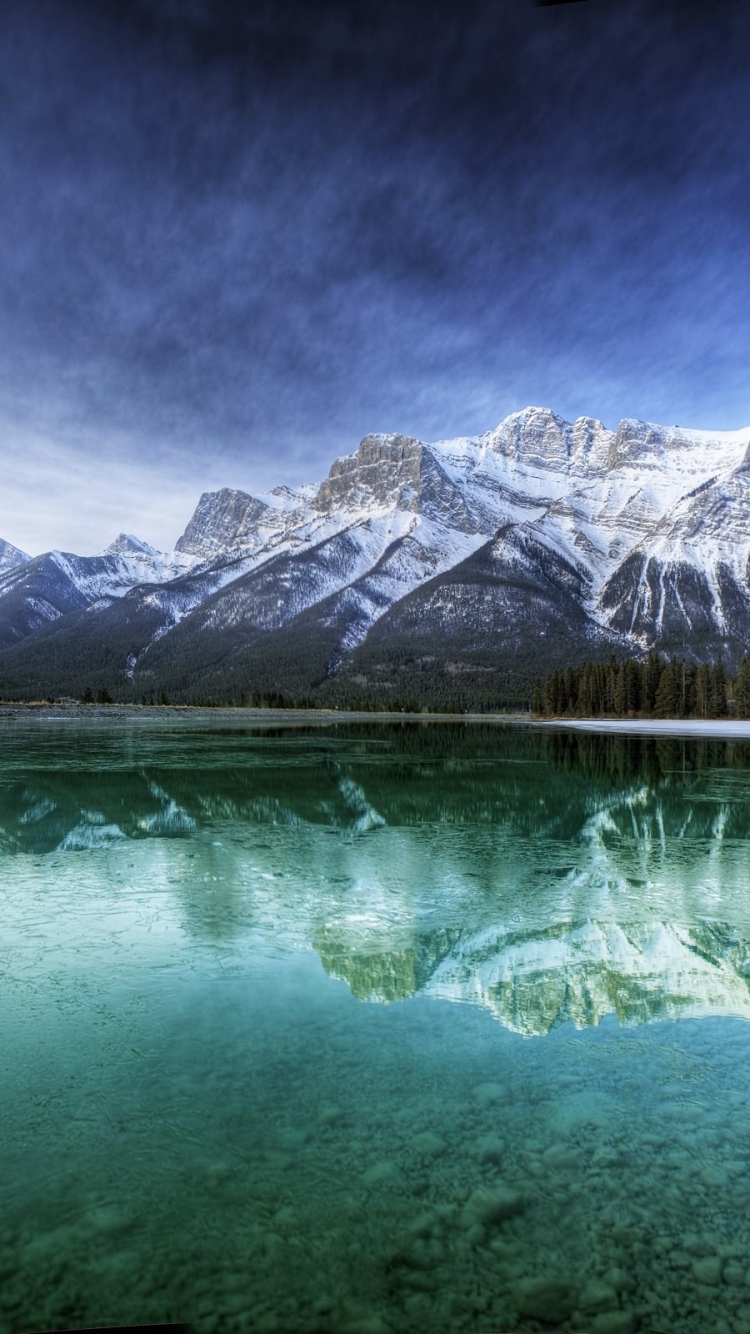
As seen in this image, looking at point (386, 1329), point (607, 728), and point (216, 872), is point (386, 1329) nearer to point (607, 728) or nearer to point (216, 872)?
point (216, 872)

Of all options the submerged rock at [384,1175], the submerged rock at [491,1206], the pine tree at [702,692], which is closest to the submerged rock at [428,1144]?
the submerged rock at [384,1175]

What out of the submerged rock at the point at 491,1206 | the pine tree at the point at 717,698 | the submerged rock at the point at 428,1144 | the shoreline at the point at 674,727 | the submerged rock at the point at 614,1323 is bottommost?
the submerged rock at the point at 428,1144

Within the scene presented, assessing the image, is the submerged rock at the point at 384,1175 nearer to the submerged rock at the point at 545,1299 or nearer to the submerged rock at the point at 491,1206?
the submerged rock at the point at 491,1206

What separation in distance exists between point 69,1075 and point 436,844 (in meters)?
11.8

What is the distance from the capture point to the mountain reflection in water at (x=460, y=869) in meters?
8.74

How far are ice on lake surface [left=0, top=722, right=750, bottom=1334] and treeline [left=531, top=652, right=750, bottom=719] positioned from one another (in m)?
94.1

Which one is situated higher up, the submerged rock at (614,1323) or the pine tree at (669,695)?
the pine tree at (669,695)

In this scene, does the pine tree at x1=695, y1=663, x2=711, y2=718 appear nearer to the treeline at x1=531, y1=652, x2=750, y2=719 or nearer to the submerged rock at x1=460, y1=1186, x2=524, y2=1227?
the treeline at x1=531, y1=652, x2=750, y2=719

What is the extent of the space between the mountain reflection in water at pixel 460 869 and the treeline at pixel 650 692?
7441 centimetres

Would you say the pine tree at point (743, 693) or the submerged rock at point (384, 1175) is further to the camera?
the pine tree at point (743, 693)

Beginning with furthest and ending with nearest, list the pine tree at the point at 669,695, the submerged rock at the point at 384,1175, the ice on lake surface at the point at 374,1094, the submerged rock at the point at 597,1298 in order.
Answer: the pine tree at the point at 669,695
the submerged rock at the point at 384,1175
the ice on lake surface at the point at 374,1094
the submerged rock at the point at 597,1298

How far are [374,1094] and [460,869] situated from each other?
8.60 metres

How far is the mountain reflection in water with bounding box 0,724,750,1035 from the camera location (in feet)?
28.7

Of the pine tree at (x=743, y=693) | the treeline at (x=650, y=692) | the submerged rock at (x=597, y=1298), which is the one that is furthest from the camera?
the treeline at (x=650, y=692)
